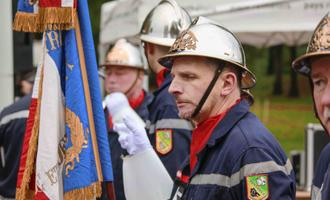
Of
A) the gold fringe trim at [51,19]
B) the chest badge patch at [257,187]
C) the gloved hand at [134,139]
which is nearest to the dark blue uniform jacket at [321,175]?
the chest badge patch at [257,187]

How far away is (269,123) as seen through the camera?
2838 centimetres

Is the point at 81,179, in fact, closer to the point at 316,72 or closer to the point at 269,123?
the point at 316,72

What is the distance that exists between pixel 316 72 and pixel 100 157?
187cm

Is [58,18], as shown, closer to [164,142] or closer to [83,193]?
[83,193]

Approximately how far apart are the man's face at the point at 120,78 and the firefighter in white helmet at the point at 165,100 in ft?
4.31

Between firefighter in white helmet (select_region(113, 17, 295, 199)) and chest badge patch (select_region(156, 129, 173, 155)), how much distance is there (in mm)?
1066

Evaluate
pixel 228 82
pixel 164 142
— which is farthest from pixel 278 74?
pixel 228 82

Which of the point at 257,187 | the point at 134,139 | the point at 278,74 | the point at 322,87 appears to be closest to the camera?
the point at 322,87

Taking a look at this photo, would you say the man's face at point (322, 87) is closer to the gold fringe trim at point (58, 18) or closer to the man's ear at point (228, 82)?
the man's ear at point (228, 82)

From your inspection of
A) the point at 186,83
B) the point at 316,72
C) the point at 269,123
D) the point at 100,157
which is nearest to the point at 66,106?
the point at 100,157

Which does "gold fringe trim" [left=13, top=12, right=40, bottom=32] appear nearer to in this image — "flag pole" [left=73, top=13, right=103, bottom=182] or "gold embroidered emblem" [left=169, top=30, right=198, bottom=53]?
"flag pole" [left=73, top=13, right=103, bottom=182]

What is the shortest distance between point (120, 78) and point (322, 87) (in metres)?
Answer: 4.33

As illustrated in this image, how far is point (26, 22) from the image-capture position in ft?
15.3

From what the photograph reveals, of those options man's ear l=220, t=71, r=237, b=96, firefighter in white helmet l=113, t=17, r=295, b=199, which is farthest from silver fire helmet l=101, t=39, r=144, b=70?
man's ear l=220, t=71, r=237, b=96
